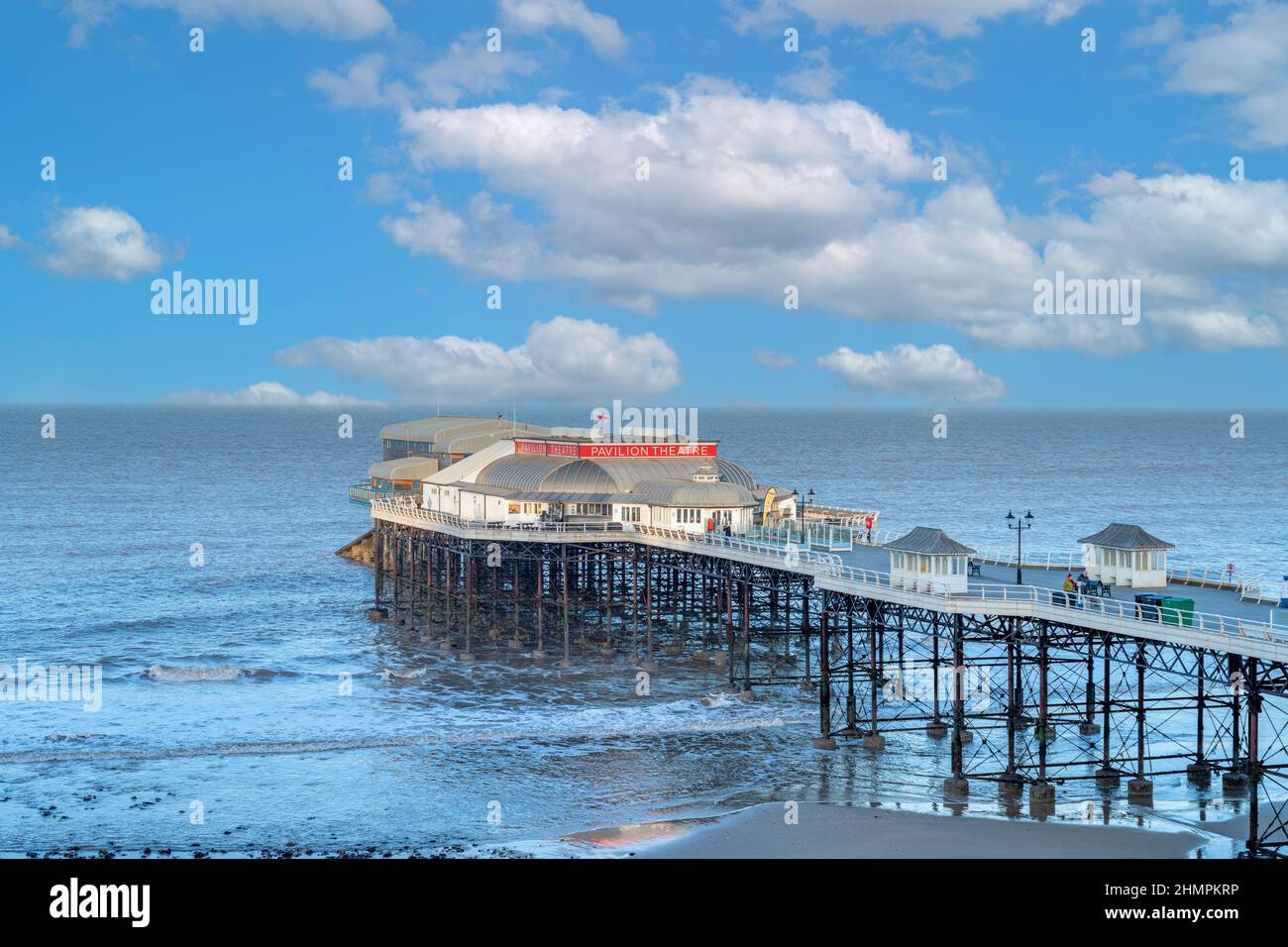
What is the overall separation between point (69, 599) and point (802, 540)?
51134 millimetres

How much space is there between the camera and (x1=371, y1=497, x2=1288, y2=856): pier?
4250 centimetres

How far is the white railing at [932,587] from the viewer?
3866cm

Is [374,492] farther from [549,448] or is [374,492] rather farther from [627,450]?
[627,450]

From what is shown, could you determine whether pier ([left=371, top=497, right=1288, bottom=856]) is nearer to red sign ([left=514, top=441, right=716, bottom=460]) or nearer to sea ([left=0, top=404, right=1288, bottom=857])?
sea ([left=0, top=404, right=1288, bottom=857])

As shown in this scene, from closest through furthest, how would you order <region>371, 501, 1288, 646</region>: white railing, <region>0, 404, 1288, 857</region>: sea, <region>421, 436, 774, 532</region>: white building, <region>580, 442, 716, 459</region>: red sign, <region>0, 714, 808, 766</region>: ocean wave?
<region>371, 501, 1288, 646</region>: white railing < <region>0, 404, 1288, 857</region>: sea < <region>0, 714, 808, 766</region>: ocean wave < <region>421, 436, 774, 532</region>: white building < <region>580, 442, 716, 459</region>: red sign

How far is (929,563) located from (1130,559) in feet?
25.2

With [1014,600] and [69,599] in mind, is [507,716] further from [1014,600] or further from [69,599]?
[69,599]

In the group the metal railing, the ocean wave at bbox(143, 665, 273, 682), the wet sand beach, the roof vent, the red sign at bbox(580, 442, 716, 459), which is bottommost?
the wet sand beach

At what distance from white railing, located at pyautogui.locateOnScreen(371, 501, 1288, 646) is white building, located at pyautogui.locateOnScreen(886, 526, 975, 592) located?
0.21m

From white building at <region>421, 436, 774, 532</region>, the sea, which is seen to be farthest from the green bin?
white building at <region>421, 436, 774, 532</region>

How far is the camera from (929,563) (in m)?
46.8

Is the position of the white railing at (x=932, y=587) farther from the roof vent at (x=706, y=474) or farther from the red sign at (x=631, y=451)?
the red sign at (x=631, y=451)

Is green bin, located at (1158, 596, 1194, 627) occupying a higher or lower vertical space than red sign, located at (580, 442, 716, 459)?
lower
